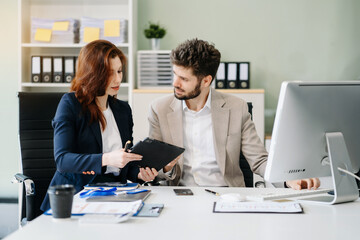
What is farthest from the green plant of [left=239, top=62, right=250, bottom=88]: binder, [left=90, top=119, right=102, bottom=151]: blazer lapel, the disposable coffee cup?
the disposable coffee cup

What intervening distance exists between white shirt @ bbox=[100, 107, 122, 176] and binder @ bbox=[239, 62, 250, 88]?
1586mm

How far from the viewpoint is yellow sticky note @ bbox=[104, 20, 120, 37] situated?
367 cm

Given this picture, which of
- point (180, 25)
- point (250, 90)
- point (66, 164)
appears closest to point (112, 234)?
point (66, 164)

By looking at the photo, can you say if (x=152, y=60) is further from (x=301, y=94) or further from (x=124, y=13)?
(x=301, y=94)

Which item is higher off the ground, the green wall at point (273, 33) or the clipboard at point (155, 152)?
the green wall at point (273, 33)

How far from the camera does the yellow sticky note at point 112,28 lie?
3666 mm

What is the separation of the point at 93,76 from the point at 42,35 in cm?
178

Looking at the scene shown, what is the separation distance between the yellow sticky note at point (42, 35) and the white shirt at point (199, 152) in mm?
1841

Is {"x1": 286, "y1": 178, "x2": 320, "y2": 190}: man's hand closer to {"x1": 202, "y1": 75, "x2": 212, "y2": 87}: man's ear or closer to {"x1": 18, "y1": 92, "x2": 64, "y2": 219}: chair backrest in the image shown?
{"x1": 202, "y1": 75, "x2": 212, "y2": 87}: man's ear

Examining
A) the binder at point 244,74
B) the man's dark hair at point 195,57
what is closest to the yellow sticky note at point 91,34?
the binder at point 244,74

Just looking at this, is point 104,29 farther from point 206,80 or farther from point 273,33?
point 206,80

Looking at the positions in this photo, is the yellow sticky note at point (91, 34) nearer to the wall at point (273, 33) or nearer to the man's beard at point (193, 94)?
the wall at point (273, 33)

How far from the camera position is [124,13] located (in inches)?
153

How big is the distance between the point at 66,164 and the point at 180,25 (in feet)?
7.41
